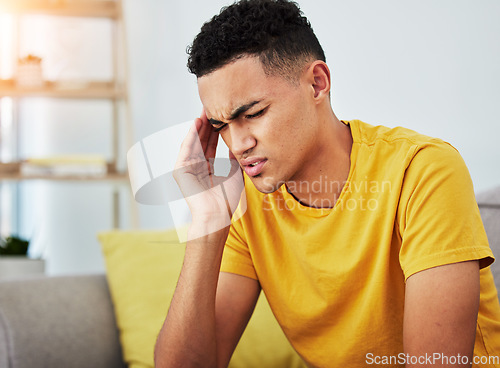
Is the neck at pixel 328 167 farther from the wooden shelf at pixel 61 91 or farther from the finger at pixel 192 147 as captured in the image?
the wooden shelf at pixel 61 91

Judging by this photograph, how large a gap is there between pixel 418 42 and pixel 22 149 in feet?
12.4

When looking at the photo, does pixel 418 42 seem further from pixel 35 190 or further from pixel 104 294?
pixel 35 190

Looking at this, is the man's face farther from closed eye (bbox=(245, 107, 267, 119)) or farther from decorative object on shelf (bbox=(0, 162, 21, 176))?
decorative object on shelf (bbox=(0, 162, 21, 176))

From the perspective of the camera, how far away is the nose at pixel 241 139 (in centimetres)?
93

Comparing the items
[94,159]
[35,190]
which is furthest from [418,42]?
[35,190]

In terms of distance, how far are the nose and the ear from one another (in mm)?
145

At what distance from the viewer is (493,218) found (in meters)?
1.12

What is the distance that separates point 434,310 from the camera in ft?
2.55

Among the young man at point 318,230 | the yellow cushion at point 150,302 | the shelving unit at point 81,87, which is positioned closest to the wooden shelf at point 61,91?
the shelving unit at point 81,87

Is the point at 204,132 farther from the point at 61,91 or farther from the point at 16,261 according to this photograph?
the point at 61,91

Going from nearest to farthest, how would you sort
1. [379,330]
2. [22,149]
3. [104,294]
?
1. [379,330]
2. [104,294]
3. [22,149]

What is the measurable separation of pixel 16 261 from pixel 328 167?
1.90 metres

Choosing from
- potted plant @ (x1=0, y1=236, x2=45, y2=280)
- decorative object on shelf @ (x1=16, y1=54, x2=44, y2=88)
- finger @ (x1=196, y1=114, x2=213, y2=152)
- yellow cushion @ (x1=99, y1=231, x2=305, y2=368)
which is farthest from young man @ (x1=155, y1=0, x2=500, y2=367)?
decorative object on shelf @ (x1=16, y1=54, x2=44, y2=88)

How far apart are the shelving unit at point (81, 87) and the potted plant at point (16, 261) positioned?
0.34m
